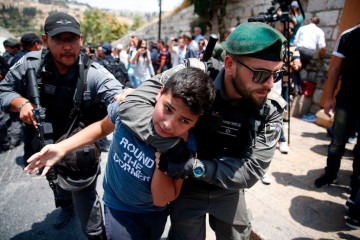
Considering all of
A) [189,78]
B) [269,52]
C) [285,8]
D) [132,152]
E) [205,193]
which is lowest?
[205,193]

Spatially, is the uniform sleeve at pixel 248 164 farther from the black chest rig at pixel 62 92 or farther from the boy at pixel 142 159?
the black chest rig at pixel 62 92

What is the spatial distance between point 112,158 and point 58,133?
87 centimetres

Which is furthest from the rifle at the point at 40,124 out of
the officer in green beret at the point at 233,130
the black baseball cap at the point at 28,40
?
the black baseball cap at the point at 28,40

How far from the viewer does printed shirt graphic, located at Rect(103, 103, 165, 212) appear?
1336 millimetres

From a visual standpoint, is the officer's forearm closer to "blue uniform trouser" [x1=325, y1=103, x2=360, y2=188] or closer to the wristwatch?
the wristwatch

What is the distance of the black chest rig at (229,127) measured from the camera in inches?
51.4

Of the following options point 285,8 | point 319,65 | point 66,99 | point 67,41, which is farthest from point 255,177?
point 319,65

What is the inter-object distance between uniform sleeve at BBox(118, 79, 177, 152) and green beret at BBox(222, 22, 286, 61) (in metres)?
0.54

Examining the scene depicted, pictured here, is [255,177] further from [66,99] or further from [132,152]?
[66,99]

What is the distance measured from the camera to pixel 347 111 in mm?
2693

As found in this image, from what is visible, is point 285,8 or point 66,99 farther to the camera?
point 285,8

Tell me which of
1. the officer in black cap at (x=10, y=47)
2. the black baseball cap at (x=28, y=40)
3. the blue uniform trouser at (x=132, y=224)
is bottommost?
the blue uniform trouser at (x=132, y=224)

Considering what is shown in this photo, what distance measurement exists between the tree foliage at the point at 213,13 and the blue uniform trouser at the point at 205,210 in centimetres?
992

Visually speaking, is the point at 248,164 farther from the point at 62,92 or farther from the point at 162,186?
the point at 62,92
